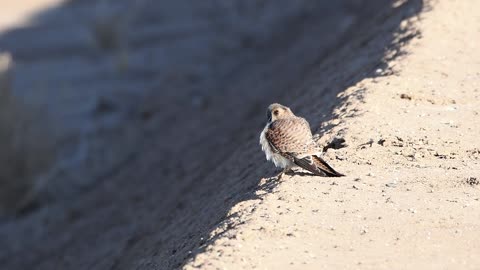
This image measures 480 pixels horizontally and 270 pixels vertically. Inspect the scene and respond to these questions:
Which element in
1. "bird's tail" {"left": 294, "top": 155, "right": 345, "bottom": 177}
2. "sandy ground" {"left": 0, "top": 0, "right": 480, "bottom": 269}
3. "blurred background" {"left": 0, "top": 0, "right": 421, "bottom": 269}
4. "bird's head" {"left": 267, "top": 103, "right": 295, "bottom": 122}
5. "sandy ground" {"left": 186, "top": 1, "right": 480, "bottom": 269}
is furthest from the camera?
"blurred background" {"left": 0, "top": 0, "right": 421, "bottom": 269}

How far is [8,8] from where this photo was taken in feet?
100

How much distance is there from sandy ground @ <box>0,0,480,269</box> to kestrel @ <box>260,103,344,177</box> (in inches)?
5.0

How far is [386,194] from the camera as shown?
245 inches

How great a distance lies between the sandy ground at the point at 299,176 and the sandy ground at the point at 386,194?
1 centimetres

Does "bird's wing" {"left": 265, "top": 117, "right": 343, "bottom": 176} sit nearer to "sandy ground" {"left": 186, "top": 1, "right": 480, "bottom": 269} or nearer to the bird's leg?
"sandy ground" {"left": 186, "top": 1, "right": 480, "bottom": 269}

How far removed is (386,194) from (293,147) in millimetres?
679

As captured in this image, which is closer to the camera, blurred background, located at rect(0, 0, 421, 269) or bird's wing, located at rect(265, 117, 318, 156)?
bird's wing, located at rect(265, 117, 318, 156)

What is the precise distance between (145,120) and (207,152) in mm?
4199

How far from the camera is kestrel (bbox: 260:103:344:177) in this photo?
6398 mm

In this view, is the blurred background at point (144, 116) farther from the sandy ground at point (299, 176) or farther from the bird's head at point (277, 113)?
the bird's head at point (277, 113)

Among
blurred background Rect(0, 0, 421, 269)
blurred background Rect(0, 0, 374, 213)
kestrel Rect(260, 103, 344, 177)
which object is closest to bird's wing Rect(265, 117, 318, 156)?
kestrel Rect(260, 103, 344, 177)

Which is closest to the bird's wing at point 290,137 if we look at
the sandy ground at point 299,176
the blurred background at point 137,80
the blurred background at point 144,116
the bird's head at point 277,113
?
the bird's head at point 277,113

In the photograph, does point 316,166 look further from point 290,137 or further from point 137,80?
point 137,80

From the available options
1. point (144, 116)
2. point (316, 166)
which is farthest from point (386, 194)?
point (144, 116)
